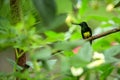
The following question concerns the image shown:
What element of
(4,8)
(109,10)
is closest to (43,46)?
(4,8)

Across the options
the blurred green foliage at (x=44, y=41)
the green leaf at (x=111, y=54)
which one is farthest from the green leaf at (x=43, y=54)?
the green leaf at (x=111, y=54)

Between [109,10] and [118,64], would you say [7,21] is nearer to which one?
[118,64]

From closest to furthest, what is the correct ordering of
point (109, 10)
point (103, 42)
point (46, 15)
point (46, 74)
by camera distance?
point (46, 15)
point (46, 74)
point (103, 42)
point (109, 10)

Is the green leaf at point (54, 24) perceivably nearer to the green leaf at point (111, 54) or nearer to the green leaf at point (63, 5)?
the green leaf at point (63, 5)

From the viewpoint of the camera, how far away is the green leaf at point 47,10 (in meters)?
0.37

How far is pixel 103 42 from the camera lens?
81 cm

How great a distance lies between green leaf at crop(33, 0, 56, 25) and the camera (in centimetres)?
37

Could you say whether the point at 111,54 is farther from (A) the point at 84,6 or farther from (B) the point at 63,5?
(B) the point at 63,5

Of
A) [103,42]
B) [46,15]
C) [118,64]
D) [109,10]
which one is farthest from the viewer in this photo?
[109,10]

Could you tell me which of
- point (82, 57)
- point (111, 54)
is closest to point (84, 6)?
point (111, 54)

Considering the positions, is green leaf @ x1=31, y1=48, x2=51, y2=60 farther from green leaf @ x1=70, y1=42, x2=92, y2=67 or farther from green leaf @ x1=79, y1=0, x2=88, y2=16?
green leaf @ x1=79, y1=0, x2=88, y2=16

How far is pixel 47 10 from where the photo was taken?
14.7 inches

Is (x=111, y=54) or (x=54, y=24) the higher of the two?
(x=54, y=24)


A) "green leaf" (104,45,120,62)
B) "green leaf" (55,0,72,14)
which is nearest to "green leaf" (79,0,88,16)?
"green leaf" (104,45,120,62)
